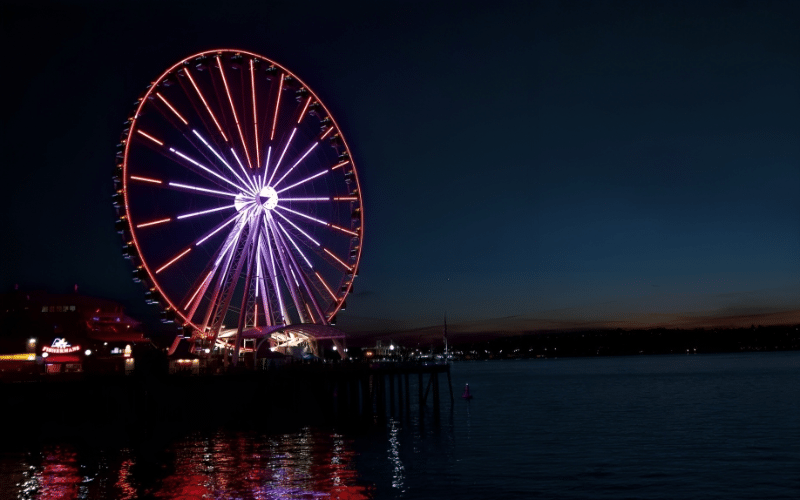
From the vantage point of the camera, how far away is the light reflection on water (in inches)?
941

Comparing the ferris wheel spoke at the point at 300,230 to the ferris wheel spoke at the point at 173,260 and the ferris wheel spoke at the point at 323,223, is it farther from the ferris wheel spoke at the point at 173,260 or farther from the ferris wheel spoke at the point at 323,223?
the ferris wheel spoke at the point at 173,260

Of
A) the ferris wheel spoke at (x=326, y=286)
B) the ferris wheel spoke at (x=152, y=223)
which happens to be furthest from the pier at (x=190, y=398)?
the ferris wheel spoke at (x=152, y=223)

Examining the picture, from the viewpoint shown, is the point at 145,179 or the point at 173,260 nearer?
the point at 145,179

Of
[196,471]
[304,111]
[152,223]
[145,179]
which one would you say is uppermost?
[304,111]

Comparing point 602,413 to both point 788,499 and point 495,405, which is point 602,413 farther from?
point 788,499

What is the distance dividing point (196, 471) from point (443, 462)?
9.36 meters

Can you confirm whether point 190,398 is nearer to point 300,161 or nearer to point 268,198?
point 268,198

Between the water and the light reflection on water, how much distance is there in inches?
2.0

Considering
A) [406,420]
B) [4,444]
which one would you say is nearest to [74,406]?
[4,444]

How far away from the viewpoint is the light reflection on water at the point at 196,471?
2391cm

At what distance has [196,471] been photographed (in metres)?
27.0

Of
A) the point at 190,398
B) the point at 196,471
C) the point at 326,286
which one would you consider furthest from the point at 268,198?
the point at 196,471

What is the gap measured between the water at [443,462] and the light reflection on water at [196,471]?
51 mm

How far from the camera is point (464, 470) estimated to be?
2900cm
